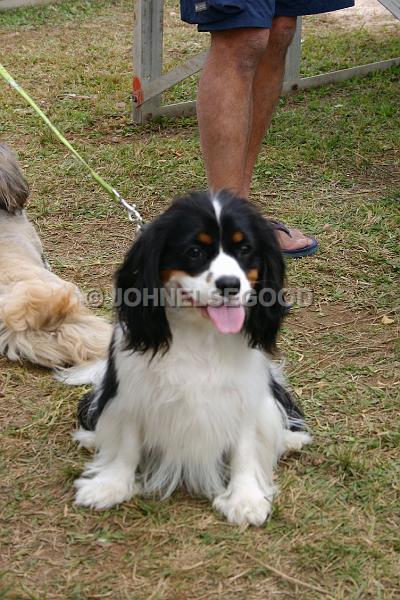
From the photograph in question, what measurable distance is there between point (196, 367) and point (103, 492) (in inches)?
18.5

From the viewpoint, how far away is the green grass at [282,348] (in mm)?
2217

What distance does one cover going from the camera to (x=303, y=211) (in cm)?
466

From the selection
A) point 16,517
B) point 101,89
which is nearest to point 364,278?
point 16,517

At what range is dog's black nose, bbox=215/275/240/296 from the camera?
85.4 inches

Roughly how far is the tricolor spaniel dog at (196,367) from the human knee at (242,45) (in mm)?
1379

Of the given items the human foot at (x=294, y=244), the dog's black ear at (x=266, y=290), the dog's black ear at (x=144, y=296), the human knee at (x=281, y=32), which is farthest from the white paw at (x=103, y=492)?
the human knee at (x=281, y=32)

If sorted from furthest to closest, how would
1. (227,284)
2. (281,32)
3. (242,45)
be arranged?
1. (281,32)
2. (242,45)
3. (227,284)

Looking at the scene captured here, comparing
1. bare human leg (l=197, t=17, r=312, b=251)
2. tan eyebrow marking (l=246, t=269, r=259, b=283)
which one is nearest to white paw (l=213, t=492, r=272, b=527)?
tan eyebrow marking (l=246, t=269, r=259, b=283)

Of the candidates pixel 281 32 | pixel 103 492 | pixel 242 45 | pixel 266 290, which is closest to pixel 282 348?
pixel 266 290

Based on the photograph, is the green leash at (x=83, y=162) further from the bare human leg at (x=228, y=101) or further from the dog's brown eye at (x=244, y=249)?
the dog's brown eye at (x=244, y=249)

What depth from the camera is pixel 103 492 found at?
8.07 ft

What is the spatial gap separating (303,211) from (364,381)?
1700mm

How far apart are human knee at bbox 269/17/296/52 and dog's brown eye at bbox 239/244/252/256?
2.10 metres

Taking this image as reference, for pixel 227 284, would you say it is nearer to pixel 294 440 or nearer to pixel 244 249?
pixel 244 249
